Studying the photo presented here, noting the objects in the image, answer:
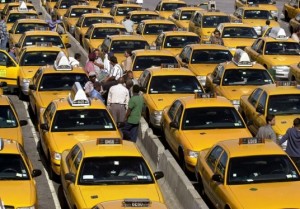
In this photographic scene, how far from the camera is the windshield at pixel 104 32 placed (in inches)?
1448

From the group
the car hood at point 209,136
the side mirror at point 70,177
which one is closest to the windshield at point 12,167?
the side mirror at point 70,177

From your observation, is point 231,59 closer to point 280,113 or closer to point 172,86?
point 172,86

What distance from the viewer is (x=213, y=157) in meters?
19.2

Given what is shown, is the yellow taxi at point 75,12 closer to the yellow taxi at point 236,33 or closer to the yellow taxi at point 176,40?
the yellow taxi at point 236,33

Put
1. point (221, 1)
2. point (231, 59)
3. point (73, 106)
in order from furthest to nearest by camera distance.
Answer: point (221, 1) < point (231, 59) < point (73, 106)

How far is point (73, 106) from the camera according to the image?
22.2m

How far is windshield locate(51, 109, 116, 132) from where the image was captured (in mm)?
21766

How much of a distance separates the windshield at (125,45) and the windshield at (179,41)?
146 centimetres

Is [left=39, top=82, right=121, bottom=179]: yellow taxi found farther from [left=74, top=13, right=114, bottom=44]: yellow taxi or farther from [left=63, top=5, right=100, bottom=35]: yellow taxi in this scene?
[left=63, top=5, right=100, bottom=35]: yellow taxi

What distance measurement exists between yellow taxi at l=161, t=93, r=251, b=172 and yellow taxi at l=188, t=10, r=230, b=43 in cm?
1597

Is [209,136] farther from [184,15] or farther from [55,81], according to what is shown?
[184,15]

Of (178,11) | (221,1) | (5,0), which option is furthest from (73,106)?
(221,1)

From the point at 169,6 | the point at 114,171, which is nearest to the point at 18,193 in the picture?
the point at 114,171

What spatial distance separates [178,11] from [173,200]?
25269 mm
